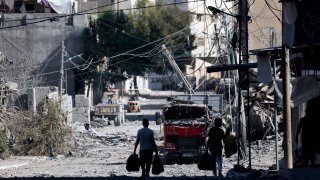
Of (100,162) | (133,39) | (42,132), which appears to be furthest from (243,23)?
(133,39)

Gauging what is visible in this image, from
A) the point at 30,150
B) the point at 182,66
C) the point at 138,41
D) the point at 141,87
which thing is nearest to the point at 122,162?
the point at 30,150

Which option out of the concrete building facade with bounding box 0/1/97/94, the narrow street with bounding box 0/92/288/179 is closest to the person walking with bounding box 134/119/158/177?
the narrow street with bounding box 0/92/288/179

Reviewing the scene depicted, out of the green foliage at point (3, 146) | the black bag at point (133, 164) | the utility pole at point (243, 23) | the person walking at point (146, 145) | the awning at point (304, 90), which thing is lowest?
the green foliage at point (3, 146)

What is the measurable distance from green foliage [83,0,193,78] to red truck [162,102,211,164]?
1123 inches

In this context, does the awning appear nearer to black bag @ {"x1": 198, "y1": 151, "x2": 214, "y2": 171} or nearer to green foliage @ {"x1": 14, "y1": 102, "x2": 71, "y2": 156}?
black bag @ {"x1": 198, "y1": 151, "x2": 214, "y2": 171}

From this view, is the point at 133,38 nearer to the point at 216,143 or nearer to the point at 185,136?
the point at 185,136

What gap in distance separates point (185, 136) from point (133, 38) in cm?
3518

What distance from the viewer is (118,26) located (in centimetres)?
6844

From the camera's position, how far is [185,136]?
33188 millimetres

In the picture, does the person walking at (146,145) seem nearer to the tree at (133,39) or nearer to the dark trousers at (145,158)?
the dark trousers at (145,158)

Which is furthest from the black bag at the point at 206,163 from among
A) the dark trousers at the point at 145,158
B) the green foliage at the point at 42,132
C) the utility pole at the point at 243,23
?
the green foliage at the point at 42,132

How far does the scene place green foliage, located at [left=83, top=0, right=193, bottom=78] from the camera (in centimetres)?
6536

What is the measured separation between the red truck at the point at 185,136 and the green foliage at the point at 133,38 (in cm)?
2851

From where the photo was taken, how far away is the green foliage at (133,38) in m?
65.4
